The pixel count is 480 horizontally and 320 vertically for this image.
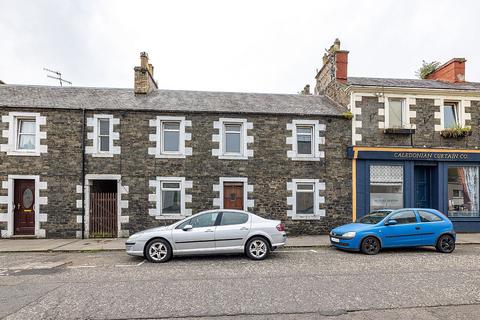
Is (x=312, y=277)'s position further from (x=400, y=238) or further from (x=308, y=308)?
(x=400, y=238)

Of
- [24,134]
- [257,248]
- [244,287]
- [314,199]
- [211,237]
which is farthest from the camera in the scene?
[314,199]

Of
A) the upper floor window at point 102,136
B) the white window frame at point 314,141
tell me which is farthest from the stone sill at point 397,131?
the upper floor window at point 102,136

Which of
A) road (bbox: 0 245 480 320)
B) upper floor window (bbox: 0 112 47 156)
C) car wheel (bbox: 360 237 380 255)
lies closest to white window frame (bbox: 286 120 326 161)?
car wheel (bbox: 360 237 380 255)

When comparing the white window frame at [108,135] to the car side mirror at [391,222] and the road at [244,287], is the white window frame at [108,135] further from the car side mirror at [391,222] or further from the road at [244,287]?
the car side mirror at [391,222]

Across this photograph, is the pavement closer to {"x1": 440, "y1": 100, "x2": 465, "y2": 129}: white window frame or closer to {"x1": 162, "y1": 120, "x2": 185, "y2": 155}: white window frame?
{"x1": 162, "y1": 120, "x2": 185, "y2": 155}: white window frame

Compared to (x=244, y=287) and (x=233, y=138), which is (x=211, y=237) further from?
(x=233, y=138)

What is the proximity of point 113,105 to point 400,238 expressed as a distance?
1225 cm

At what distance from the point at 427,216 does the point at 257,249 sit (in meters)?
6.03

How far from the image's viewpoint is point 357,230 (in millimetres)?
9992

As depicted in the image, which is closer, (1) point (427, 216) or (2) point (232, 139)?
(1) point (427, 216)

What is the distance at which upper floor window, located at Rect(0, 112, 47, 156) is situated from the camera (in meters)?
12.9

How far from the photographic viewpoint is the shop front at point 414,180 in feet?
45.9

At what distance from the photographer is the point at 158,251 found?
8.80 m

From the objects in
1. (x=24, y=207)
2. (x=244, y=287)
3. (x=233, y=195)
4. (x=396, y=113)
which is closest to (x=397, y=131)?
(x=396, y=113)
